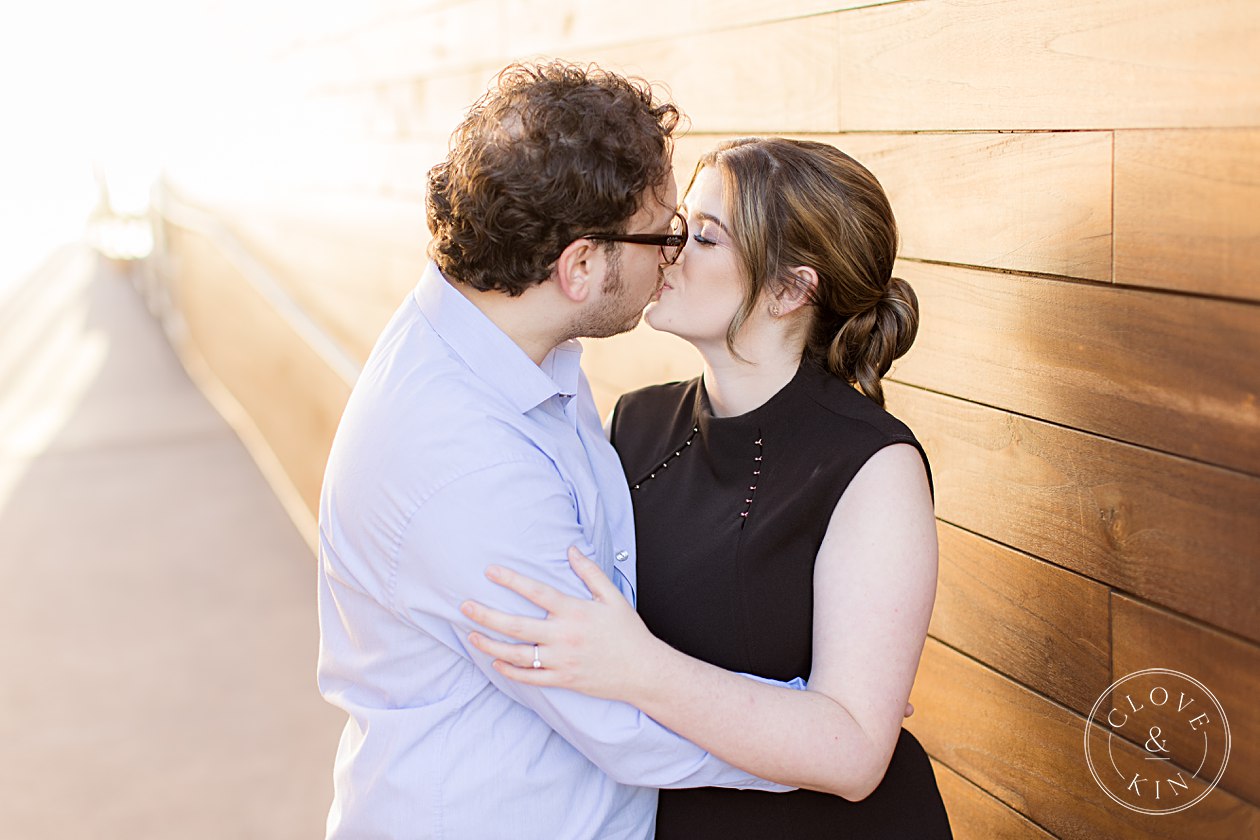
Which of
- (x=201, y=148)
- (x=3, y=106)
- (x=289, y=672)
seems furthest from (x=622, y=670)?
(x=3, y=106)

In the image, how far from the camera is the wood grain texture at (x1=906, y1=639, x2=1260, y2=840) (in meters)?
1.37

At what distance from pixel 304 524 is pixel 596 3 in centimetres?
329

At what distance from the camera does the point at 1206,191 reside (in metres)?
1.21

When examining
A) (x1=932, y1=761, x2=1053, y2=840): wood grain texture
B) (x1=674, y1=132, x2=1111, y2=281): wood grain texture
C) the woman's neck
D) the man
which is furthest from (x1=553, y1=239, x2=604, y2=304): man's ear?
(x1=932, y1=761, x2=1053, y2=840): wood grain texture

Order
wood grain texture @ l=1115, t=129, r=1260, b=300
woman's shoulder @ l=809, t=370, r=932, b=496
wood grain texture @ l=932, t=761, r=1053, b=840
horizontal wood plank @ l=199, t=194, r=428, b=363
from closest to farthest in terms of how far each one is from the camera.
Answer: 1. wood grain texture @ l=1115, t=129, r=1260, b=300
2. woman's shoulder @ l=809, t=370, r=932, b=496
3. wood grain texture @ l=932, t=761, r=1053, b=840
4. horizontal wood plank @ l=199, t=194, r=428, b=363

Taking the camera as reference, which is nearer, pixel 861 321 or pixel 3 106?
pixel 861 321

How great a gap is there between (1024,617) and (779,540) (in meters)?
0.38

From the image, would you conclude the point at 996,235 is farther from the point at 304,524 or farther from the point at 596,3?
the point at 304,524

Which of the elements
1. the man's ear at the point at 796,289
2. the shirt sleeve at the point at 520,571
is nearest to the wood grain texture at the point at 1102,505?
the man's ear at the point at 796,289

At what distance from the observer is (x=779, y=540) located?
1.44 meters

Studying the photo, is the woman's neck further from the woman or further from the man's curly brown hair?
the man's curly brown hair

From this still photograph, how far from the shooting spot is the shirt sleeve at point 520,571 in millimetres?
1250

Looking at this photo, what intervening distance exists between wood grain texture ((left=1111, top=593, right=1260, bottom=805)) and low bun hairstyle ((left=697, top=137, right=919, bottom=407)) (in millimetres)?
440

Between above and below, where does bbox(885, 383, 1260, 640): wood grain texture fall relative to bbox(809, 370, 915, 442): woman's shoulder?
below
